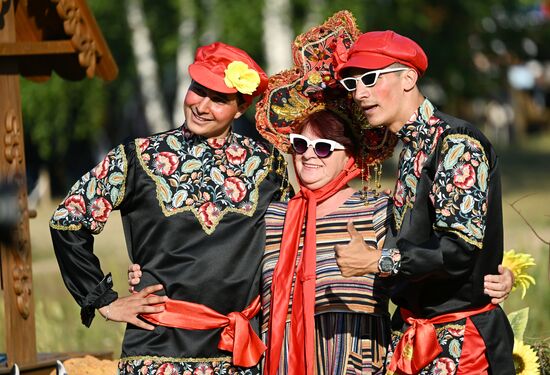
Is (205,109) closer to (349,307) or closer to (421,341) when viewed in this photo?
(349,307)

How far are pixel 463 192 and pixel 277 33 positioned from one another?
1487 centimetres

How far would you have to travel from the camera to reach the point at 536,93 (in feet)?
135

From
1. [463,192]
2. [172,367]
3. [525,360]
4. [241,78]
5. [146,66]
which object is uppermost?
[146,66]

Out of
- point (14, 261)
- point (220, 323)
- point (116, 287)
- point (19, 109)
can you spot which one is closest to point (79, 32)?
point (19, 109)

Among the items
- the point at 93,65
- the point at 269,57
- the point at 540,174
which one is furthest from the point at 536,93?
the point at 93,65

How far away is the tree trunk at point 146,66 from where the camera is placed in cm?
2081

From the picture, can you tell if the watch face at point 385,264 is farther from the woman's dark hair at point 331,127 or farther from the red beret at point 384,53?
the woman's dark hair at point 331,127

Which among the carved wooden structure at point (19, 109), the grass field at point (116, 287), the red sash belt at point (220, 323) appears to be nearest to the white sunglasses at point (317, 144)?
the red sash belt at point (220, 323)

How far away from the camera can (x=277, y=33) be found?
18.7 meters

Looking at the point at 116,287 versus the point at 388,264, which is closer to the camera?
the point at 388,264

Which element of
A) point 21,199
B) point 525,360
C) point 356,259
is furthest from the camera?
point 21,199

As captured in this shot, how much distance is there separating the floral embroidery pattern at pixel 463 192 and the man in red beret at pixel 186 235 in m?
1.05

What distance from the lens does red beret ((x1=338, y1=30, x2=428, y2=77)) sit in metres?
4.29

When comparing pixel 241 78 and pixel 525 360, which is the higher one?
pixel 241 78
